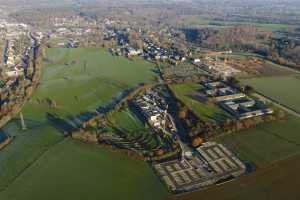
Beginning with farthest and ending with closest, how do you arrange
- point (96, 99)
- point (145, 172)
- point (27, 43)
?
1. point (27, 43)
2. point (96, 99)
3. point (145, 172)

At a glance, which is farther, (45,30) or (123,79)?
(45,30)

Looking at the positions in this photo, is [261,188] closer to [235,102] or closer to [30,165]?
[235,102]

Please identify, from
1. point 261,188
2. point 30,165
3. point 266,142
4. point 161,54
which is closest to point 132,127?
point 30,165

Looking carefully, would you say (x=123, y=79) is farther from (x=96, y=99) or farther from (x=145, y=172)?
(x=145, y=172)

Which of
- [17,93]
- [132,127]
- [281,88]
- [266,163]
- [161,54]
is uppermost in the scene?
[161,54]

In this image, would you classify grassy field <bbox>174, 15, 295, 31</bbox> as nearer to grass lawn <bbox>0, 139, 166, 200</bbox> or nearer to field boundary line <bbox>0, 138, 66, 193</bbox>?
field boundary line <bbox>0, 138, 66, 193</bbox>

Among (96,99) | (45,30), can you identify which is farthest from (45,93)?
(45,30)

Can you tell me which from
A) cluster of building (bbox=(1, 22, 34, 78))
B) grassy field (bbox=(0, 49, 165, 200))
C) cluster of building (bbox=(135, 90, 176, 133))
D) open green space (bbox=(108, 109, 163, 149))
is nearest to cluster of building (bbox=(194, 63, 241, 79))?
cluster of building (bbox=(135, 90, 176, 133))
